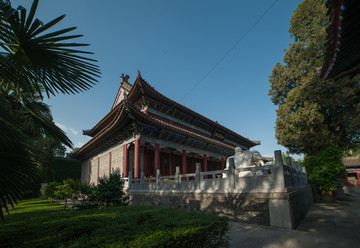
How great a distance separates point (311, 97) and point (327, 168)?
164 inches

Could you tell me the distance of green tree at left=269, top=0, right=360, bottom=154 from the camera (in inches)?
427

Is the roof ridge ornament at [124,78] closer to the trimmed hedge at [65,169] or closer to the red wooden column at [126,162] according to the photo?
the red wooden column at [126,162]

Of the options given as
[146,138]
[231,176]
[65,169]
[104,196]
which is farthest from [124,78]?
[65,169]

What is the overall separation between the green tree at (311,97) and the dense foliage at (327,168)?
70cm

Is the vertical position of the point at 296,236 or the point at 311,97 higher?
the point at 311,97

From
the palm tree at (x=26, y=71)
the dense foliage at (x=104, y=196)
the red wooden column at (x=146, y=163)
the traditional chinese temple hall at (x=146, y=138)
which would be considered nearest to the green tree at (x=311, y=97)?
the traditional chinese temple hall at (x=146, y=138)

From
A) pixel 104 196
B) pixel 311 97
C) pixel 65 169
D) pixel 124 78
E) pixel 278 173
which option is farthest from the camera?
pixel 65 169

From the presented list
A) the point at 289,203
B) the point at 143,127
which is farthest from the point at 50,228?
the point at 143,127

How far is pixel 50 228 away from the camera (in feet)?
9.67

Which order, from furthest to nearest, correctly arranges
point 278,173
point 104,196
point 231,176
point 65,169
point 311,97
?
point 65,169, point 311,97, point 104,196, point 231,176, point 278,173

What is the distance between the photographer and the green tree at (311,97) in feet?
35.6

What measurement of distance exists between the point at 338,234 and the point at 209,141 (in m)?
10.5

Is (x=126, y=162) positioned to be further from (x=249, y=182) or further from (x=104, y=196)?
(x=249, y=182)

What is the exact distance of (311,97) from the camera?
1111cm
